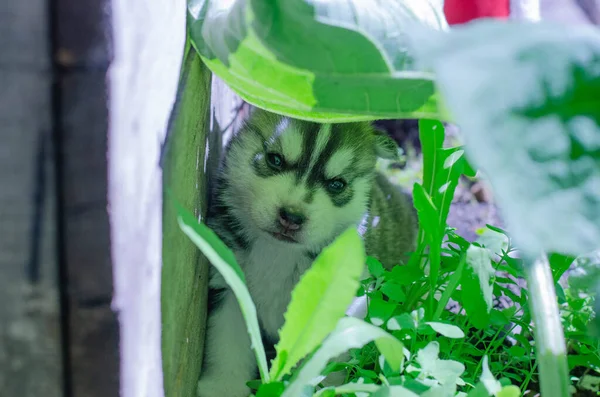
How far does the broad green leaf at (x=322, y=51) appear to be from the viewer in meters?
0.96

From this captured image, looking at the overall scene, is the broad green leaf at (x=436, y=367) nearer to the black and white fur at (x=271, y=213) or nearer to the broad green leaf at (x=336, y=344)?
the broad green leaf at (x=336, y=344)

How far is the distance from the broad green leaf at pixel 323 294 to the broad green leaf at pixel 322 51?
27 centimetres

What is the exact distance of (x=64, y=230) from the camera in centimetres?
80

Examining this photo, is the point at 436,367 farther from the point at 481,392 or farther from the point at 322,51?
the point at 322,51

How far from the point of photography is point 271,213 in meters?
1.90

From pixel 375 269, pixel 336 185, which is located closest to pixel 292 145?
pixel 336 185

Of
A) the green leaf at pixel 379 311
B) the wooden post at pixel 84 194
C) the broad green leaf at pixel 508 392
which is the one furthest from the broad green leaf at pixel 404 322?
the wooden post at pixel 84 194

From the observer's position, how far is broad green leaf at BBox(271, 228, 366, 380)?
3.11 ft

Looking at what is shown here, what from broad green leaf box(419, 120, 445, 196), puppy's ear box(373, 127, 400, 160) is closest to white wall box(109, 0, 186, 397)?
broad green leaf box(419, 120, 445, 196)

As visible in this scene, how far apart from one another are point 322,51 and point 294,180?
0.98 meters

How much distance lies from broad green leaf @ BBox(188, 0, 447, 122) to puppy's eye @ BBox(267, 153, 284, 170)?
0.66 metres

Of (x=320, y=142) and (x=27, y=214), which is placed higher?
(x=27, y=214)

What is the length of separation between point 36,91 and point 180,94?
1.47ft

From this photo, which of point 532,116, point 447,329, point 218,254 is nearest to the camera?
point 532,116
